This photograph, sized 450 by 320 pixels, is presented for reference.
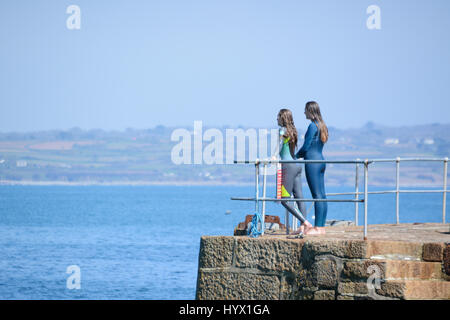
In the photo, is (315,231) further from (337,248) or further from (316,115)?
(316,115)

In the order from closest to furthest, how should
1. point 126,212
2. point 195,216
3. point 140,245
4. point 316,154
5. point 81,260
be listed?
1. point 316,154
2. point 81,260
3. point 140,245
4. point 195,216
5. point 126,212

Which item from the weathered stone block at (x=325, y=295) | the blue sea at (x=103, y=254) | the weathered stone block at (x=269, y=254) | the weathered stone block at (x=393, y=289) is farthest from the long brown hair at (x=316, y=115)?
the blue sea at (x=103, y=254)

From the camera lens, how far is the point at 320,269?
8961 millimetres

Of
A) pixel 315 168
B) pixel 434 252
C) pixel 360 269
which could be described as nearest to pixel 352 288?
pixel 360 269

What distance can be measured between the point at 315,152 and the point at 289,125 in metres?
0.49

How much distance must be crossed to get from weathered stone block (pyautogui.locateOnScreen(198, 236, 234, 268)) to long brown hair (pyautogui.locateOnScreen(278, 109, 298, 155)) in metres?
1.60

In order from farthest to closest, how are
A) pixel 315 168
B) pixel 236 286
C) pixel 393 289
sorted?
pixel 315 168, pixel 236 286, pixel 393 289

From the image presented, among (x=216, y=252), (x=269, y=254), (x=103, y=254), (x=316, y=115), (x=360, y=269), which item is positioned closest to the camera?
(x=360, y=269)

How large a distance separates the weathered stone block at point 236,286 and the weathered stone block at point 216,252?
0.35 feet

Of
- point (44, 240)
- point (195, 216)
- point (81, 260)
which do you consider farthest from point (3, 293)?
point (195, 216)

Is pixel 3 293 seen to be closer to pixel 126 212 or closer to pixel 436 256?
pixel 436 256

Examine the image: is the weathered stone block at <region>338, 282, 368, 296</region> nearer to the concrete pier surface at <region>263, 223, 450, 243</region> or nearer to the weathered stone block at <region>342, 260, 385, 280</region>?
the weathered stone block at <region>342, 260, 385, 280</region>
